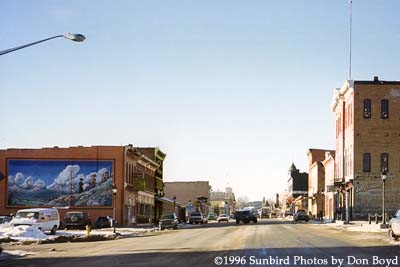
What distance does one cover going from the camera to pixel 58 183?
67938mm

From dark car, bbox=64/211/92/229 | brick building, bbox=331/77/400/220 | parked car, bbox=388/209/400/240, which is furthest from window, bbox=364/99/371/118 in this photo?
parked car, bbox=388/209/400/240

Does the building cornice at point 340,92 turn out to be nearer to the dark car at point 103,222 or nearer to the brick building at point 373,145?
the brick building at point 373,145

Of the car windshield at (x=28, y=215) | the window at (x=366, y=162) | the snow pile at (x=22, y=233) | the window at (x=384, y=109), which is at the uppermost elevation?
the window at (x=384, y=109)

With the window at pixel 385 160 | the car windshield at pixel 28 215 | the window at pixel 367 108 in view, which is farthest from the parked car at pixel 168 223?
the window at pixel 367 108

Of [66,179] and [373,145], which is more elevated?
[373,145]

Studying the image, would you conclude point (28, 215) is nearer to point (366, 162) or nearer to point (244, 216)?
point (244, 216)

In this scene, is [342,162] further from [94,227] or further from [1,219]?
[1,219]

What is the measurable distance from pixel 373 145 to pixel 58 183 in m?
33.7

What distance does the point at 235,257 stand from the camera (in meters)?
21.8

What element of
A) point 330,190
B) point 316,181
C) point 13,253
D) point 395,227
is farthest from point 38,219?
point 316,181

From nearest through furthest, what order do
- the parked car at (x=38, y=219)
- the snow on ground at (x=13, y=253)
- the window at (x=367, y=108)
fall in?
the snow on ground at (x=13, y=253) < the parked car at (x=38, y=219) < the window at (x=367, y=108)

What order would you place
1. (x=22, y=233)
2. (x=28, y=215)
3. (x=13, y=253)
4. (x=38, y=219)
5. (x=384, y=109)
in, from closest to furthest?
(x=13, y=253)
(x=22, y=233)
(x=38, y=219)
(x=28, y=215)
(x=384, y=109)

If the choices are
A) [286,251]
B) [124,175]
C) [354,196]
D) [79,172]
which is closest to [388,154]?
[354,196]

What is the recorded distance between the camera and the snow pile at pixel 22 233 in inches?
1512
